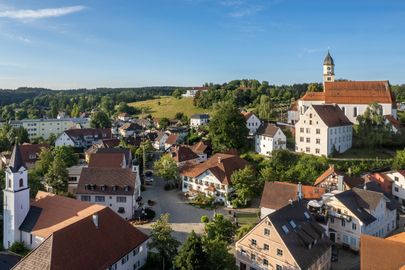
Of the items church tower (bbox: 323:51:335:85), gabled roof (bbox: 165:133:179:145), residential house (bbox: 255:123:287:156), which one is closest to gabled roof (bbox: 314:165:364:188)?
residential house (bbox: 255:123:287:156)

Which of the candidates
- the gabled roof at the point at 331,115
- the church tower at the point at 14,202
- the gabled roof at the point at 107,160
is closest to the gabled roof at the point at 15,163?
the church tower at the point at 14,202

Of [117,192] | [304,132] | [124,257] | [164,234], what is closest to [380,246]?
[164,234]

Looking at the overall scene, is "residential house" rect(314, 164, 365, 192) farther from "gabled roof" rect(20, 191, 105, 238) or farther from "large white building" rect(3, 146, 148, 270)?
"gabled roof" rect(20, 191, 105, 238)

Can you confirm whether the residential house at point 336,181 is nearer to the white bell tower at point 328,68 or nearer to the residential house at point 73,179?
the residential house at point 73,179

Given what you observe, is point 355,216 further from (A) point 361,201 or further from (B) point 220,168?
(B) point 220,168

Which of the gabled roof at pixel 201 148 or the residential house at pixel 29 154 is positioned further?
the residential house at pixel 29 154

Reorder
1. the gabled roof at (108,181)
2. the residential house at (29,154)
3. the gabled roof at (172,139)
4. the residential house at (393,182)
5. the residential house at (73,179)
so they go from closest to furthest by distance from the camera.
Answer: the gabled roof at (108,181) → the residential house at (393,182) → the residential house at (73,179) → the residential house at (29,154) → the gabled roof at (172,139)
